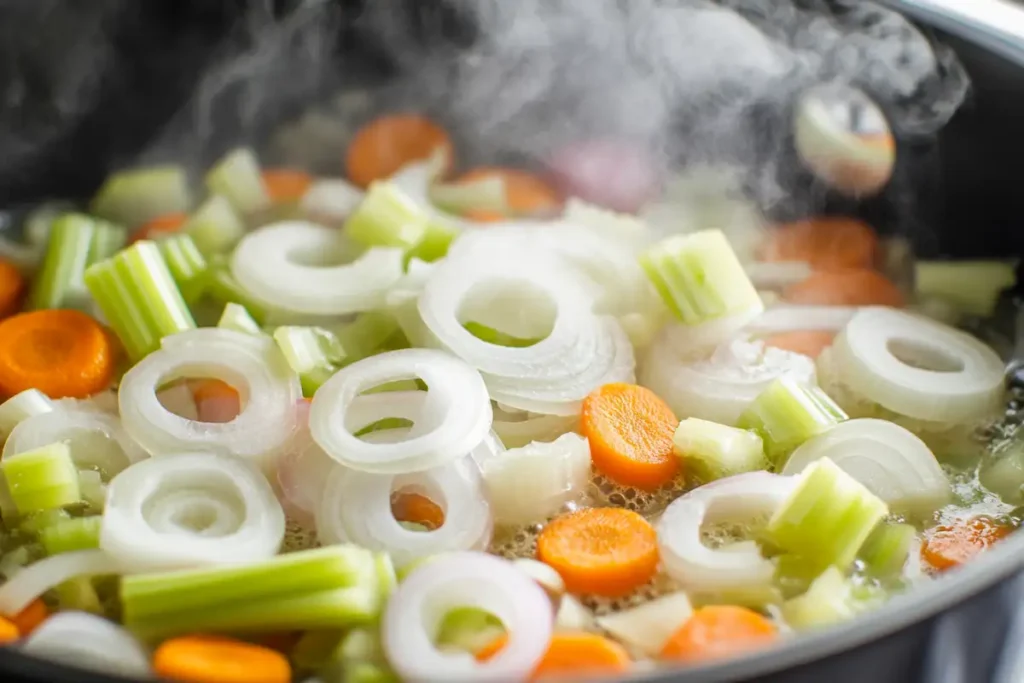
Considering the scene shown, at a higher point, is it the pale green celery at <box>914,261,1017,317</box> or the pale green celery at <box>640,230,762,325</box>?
the pale green celery at <box>640,230,762,325</box>

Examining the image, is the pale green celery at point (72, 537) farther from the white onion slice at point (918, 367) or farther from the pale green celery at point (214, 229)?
the white onion slice at point (918, 367)

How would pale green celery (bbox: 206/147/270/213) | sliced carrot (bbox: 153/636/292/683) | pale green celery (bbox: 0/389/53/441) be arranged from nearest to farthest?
sliced carrot (bbox: 153/636/292/683)
pale green celery (bbox: 0/389/53/441)
pale green celery (bbox: 206/147/270/213)

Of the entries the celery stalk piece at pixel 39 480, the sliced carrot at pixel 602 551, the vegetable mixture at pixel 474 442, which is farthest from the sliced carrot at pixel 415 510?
the celery stalk piece at pixel 39 480

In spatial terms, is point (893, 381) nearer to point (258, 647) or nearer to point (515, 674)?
point (515, 674)

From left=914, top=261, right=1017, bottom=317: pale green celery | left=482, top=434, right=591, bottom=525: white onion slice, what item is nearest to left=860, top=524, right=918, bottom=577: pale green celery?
left=482, top=434, right=591, bottom=525: white onion slice

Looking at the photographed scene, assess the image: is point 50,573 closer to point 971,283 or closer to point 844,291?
point 844,291

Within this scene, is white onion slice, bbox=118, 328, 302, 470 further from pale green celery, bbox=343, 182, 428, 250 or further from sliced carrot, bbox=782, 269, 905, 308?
sliced carrot, bbox=782, 269, 905, 308
